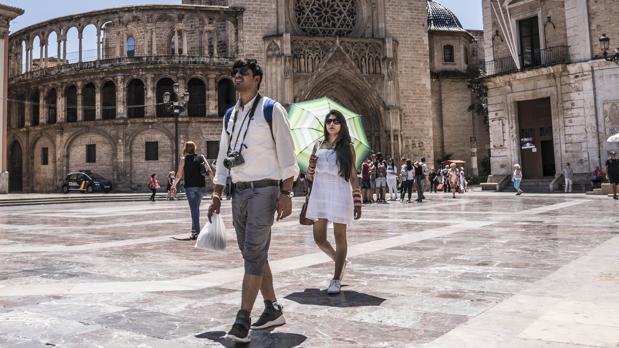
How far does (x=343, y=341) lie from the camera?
2988mm

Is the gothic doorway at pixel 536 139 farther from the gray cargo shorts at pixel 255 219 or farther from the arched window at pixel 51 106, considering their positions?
the arched window at pixel 51 106

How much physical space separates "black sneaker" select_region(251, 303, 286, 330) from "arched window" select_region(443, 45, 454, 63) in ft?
139

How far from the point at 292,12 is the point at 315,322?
105ft

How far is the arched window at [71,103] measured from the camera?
34594 millimetres

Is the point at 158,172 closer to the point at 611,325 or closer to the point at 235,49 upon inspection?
the point at 235,49

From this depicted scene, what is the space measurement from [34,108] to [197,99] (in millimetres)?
13012

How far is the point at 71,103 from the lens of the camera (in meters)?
35.0

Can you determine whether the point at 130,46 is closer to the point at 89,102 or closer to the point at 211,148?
the point at 89,102

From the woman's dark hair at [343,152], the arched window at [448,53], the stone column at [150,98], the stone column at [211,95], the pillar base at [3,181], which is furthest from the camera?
the arched window at [448,53]

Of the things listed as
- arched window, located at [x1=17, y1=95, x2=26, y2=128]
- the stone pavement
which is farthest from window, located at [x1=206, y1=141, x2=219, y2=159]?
the stone pavement

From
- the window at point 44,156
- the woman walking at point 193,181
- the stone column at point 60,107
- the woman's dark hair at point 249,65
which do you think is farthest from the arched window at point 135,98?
the woman's dark hair at point 249,65

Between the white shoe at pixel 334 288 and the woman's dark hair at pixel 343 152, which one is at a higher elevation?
the woman's dark hair at pixel 343 152

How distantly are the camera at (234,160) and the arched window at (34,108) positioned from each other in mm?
38425

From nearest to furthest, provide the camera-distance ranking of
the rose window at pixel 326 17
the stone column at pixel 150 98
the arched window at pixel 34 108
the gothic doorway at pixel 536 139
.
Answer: the gothic doorway at pixel 536 139
the stone column at pixel 150 98
the rose window at pixel 326 17
the arched window at pixel 34 108
